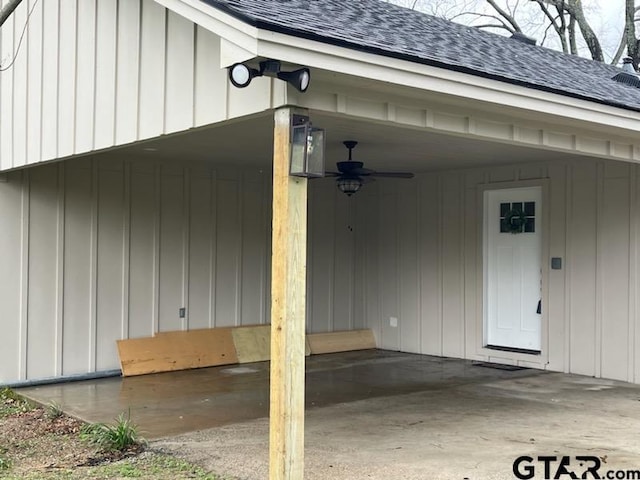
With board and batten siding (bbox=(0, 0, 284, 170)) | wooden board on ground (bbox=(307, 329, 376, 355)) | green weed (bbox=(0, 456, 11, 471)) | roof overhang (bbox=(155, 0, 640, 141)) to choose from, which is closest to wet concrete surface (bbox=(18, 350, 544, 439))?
wooden board on ground (bbox=(307, 329, 376, 355))

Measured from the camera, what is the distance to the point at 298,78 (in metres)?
3.71

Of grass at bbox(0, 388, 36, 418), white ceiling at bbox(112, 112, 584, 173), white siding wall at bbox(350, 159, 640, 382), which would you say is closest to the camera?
white ceiling at bbox(112, 112, 584, 173)

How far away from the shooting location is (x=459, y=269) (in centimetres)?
916

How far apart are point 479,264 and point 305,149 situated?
5600 mm

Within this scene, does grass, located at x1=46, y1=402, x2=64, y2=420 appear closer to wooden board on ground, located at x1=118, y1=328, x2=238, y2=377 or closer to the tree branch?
wooden board on ground, located at x1=118, y1=328, x2=238, y2=377

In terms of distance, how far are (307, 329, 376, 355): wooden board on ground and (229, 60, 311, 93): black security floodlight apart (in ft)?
20.8

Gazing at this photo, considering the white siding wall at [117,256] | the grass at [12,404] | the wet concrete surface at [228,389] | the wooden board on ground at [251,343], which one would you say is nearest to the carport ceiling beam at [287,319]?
the wet concrete surface at [228,389]

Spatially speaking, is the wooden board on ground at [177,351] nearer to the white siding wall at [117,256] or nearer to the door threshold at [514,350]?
the white siding wall at [117,256]

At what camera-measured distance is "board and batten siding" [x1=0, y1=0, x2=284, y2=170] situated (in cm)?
445

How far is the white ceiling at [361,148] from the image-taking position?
5723mm

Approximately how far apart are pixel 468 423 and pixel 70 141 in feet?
13.2

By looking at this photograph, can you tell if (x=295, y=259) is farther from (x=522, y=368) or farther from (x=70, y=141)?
(x=522, y=368)

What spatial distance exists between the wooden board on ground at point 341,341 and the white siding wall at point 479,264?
173 mm

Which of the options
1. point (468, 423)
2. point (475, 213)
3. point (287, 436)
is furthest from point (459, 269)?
point (287, 436)
